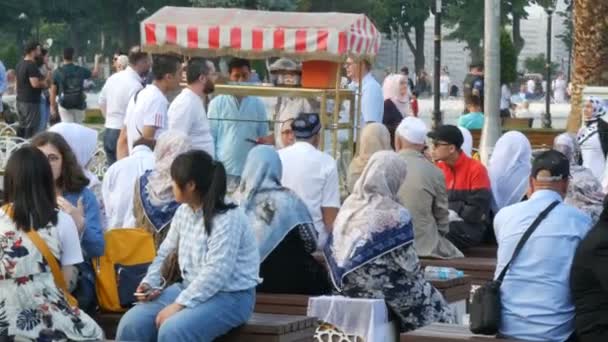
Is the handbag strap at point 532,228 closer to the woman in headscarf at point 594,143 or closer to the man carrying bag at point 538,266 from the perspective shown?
the man carrying bag at point 538,266

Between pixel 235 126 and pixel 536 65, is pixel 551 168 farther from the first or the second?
pixel 536 65

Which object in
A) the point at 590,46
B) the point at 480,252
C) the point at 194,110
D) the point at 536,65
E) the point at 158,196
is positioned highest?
the point at 590,46

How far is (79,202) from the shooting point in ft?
28.1

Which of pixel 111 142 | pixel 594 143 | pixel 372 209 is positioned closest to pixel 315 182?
pixel 372 209

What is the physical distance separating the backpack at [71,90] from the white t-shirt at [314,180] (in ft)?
41.7

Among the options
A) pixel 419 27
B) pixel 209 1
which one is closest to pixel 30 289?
pixel 209 1

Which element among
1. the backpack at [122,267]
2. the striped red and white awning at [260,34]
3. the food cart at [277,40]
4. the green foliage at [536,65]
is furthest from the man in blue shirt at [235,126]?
the green foliage at [536,65]

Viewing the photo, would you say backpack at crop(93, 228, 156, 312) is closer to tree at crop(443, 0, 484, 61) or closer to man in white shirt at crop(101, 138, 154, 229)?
man in white shirt at crop(101, 138, 154, 229)

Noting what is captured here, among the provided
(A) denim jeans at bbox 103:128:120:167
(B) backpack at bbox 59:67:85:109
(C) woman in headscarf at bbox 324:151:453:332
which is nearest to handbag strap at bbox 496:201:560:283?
(C) woman in headscarf at bbox 324:151:453:332

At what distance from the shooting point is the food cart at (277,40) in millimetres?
15859

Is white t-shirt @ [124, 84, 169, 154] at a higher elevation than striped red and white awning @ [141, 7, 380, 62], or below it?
below

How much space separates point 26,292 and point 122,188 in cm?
314

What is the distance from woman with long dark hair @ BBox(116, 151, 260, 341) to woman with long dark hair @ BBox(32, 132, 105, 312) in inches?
15.7

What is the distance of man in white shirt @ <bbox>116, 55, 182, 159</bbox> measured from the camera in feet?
43.3
